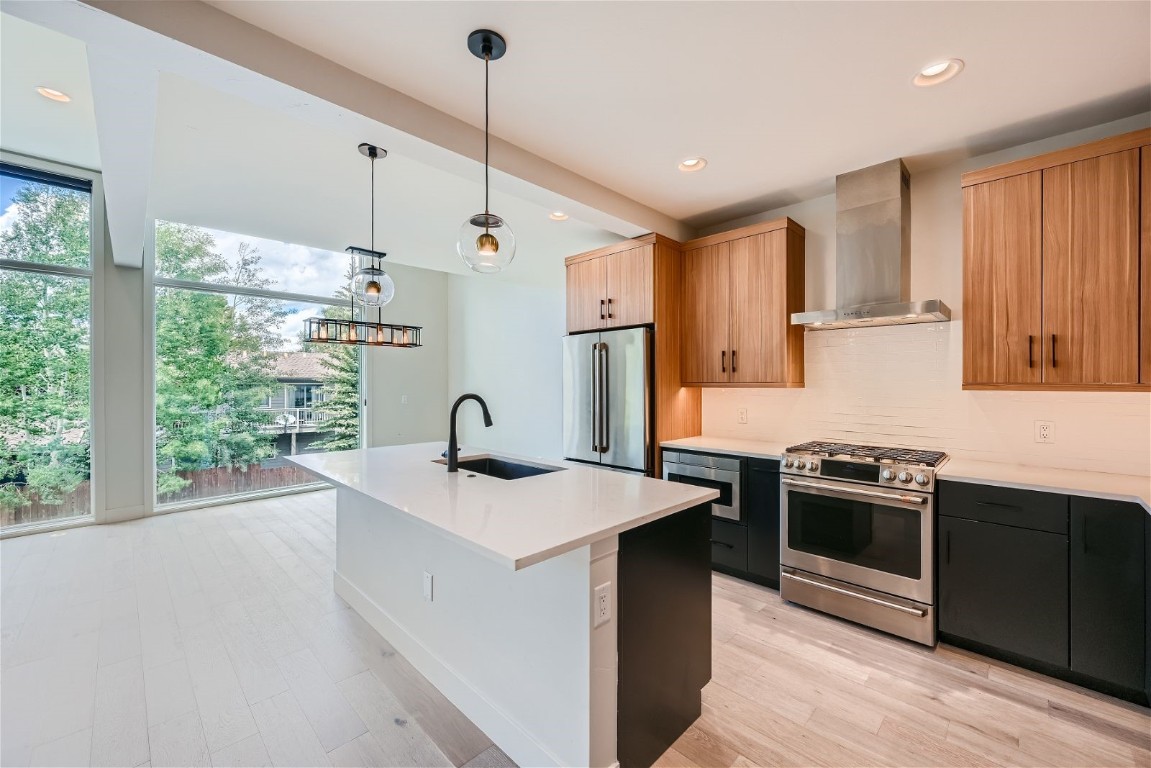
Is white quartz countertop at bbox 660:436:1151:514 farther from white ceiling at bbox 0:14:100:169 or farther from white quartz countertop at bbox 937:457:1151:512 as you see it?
white ceiling at bbox 0:14:100:169

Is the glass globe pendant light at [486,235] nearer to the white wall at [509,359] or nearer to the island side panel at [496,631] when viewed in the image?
the island side panel at [496,631]

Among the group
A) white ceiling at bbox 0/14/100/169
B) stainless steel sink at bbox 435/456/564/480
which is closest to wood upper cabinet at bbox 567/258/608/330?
stainless steel sink at bbox 435/456/564/480

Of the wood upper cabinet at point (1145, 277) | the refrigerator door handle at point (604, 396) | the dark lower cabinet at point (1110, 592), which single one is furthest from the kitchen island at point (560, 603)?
the wood upper cabinet at point (1145, 277)

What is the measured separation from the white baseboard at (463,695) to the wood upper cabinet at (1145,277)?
9.16 ft

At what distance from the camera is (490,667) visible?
6.21 feet

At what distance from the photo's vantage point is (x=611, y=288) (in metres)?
3.88

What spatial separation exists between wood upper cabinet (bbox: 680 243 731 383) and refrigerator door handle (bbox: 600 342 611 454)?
0.62 m

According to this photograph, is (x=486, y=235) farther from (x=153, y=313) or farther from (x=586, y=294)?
(x=153, y=313)

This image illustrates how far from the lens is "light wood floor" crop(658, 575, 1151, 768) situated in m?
1.75

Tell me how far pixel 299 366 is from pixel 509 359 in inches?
97.8

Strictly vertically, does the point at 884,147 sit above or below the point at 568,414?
above

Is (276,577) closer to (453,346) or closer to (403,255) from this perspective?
(403,255)

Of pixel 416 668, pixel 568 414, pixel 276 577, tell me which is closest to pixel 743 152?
pixel 568 414

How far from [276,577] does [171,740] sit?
1.60 m
